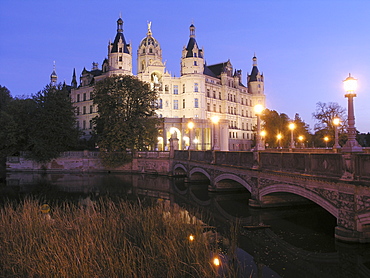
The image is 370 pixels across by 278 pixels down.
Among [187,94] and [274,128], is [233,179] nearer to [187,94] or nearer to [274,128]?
[187,94]

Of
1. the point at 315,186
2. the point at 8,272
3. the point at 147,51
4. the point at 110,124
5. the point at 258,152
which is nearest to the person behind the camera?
the point at 8,272

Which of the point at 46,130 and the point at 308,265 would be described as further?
the point at 46,130

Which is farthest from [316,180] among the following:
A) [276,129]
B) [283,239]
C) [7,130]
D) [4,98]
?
[276,129]

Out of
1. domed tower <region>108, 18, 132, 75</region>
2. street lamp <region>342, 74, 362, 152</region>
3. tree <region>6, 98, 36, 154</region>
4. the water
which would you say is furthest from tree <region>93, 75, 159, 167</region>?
street lamp <region>342, 74, 362, 152</region>

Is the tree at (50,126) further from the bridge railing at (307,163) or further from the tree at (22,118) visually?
the bridge railing at (307,163)

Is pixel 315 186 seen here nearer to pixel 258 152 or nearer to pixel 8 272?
pixel 258 152

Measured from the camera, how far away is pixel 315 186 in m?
11.7

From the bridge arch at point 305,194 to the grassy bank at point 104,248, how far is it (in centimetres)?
513

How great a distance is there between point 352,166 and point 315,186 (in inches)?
83.0

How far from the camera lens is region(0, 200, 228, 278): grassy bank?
656 cm

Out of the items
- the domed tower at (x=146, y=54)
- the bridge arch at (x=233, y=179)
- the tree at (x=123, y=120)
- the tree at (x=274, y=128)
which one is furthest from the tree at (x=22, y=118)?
the tree at (x=274, y=128)

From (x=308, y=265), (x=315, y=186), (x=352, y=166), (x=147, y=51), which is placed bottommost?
(x=308, y=265)

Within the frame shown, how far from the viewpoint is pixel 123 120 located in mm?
40344

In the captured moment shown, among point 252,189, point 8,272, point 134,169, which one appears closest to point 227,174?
point 252,189
